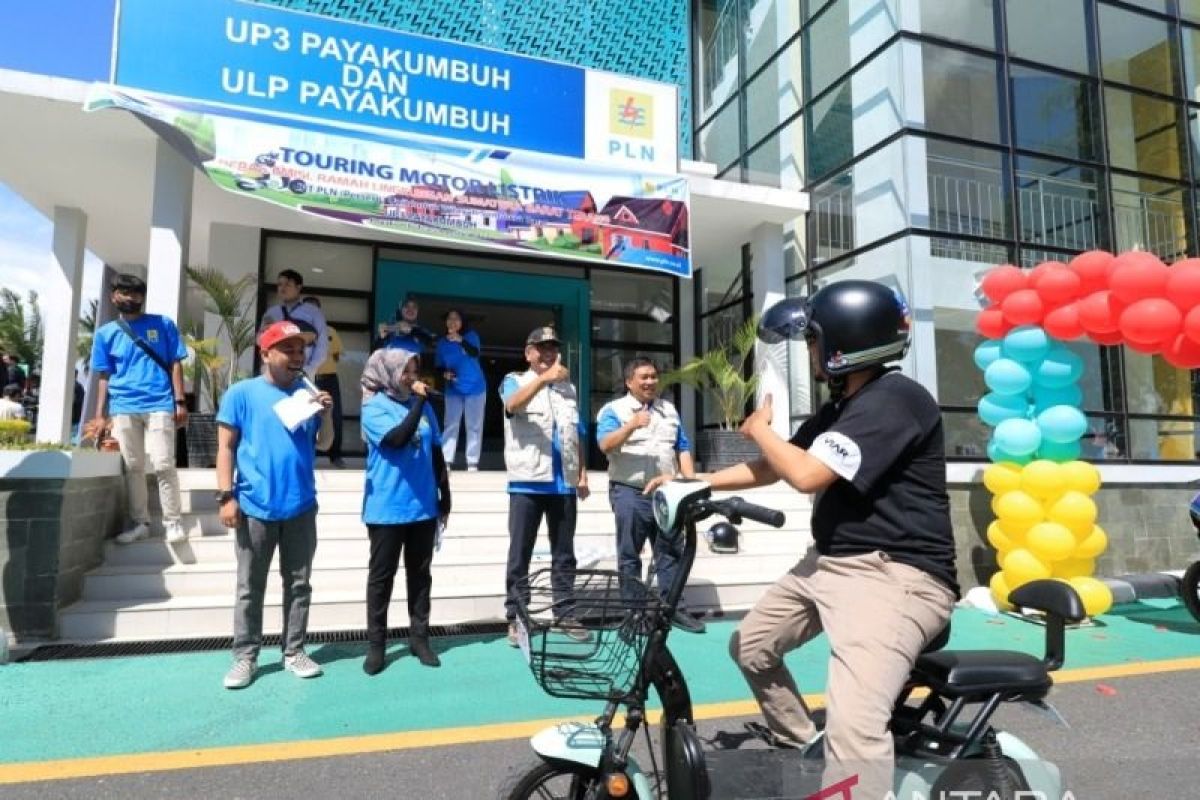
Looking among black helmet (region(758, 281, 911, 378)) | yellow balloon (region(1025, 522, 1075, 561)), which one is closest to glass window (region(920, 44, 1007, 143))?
yellow balloon (region(1025, 522, 1075, 561))

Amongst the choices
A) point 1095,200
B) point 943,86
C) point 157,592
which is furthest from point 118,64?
point 1095,200

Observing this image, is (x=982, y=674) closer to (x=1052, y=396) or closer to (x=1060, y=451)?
(x=1060, y=451)

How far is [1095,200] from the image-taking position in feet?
28.3

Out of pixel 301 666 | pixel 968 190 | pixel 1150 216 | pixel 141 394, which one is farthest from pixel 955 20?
pixel 301 666

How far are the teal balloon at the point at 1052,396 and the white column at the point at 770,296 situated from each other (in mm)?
3324

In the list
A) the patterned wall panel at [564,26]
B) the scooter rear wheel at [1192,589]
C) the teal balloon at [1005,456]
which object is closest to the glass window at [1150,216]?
the teal balloon at [1005,456]

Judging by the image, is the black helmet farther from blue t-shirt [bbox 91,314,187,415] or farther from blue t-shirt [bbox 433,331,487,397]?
blue t-shirt [bbox 433,331,487,397]

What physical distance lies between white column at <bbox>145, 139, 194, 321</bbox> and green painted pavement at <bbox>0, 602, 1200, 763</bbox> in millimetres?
4215

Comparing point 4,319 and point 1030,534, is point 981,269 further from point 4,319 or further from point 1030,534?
point 4,319

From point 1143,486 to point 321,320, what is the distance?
8383mm

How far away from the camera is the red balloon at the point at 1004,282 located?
560 cm

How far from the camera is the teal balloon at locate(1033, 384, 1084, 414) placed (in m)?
5.62

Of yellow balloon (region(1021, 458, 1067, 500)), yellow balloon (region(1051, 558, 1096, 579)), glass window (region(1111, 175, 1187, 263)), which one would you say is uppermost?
glass window (region(1111, 175, 1187, 263))

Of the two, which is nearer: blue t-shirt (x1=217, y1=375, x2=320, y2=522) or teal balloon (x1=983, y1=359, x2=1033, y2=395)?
blue t-shirt (x1=217, y1=375, x2=320, y2=522)
